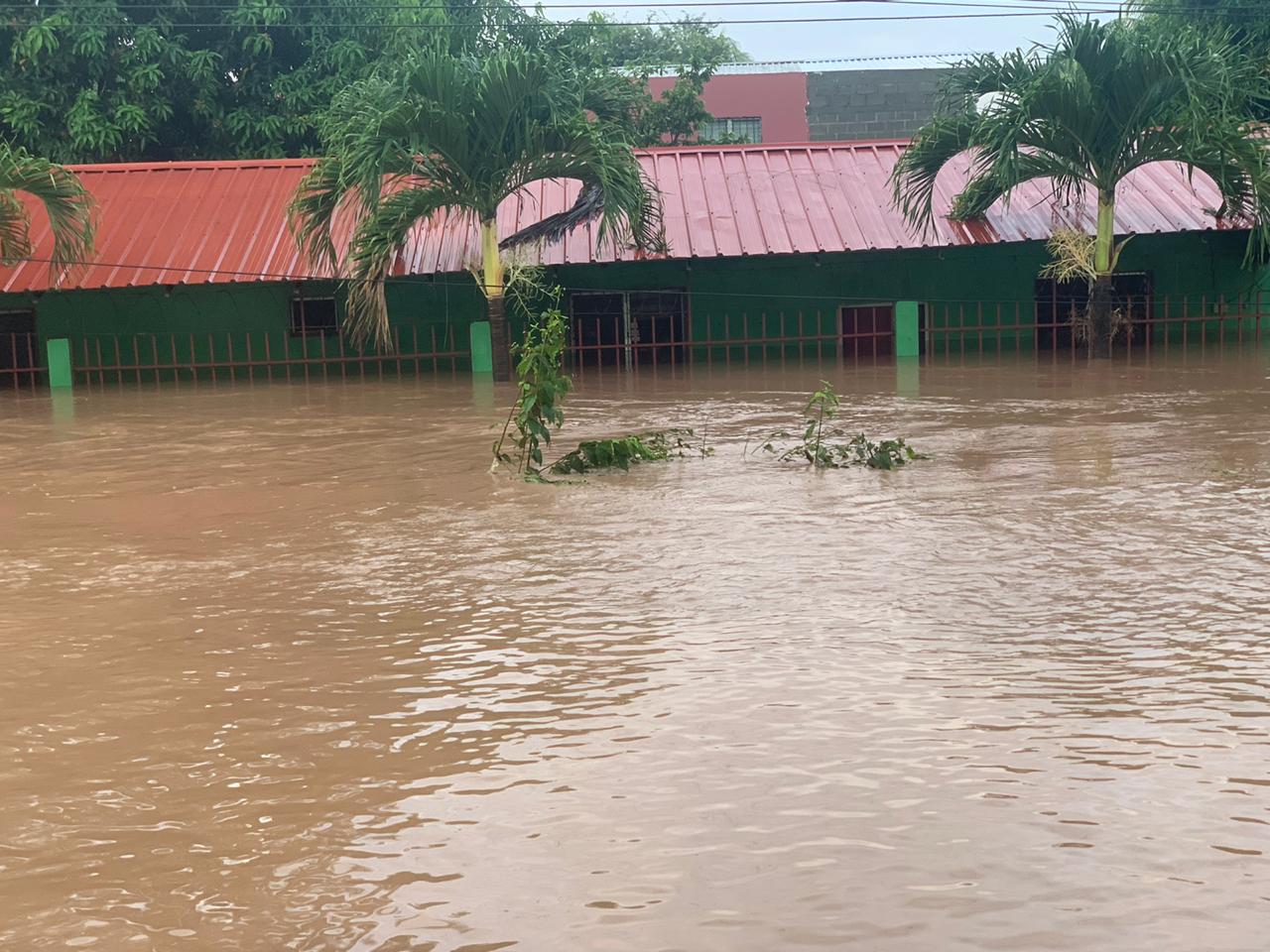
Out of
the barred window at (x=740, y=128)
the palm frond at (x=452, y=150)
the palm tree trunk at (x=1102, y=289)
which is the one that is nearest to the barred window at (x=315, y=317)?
the palm frond at (x=452, y=150)

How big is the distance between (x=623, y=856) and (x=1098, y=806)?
1.18 meters

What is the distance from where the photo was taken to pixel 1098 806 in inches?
136

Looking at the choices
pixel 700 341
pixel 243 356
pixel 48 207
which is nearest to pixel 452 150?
pixel 700 341

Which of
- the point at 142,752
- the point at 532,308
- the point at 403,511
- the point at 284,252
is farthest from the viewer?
the point at 532,308

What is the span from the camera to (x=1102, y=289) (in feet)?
57.6

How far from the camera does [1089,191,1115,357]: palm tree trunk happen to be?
17.3m

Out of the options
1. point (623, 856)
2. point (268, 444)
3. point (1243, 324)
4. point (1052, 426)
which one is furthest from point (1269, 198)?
point (623, 856)

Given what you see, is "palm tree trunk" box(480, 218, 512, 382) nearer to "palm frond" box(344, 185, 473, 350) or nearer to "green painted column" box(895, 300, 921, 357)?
"palm frond" box(344, 185, 473, 350)

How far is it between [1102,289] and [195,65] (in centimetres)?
1525

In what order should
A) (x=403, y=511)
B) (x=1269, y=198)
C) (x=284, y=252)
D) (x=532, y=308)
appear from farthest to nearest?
1. (x=532, y=308)
2. (x=284, y=252)
3. (x=1269, y=198)
4. (x=403, y=511)

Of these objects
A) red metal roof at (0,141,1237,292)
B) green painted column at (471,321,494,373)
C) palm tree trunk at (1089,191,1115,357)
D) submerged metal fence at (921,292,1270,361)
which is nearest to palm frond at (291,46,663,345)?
red metal roof at (0,141,1237,292)

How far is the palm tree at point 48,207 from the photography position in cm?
1719

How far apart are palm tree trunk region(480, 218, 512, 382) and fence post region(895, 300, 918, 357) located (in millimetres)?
5516

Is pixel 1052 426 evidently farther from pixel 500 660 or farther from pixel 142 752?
pixel 142 752
